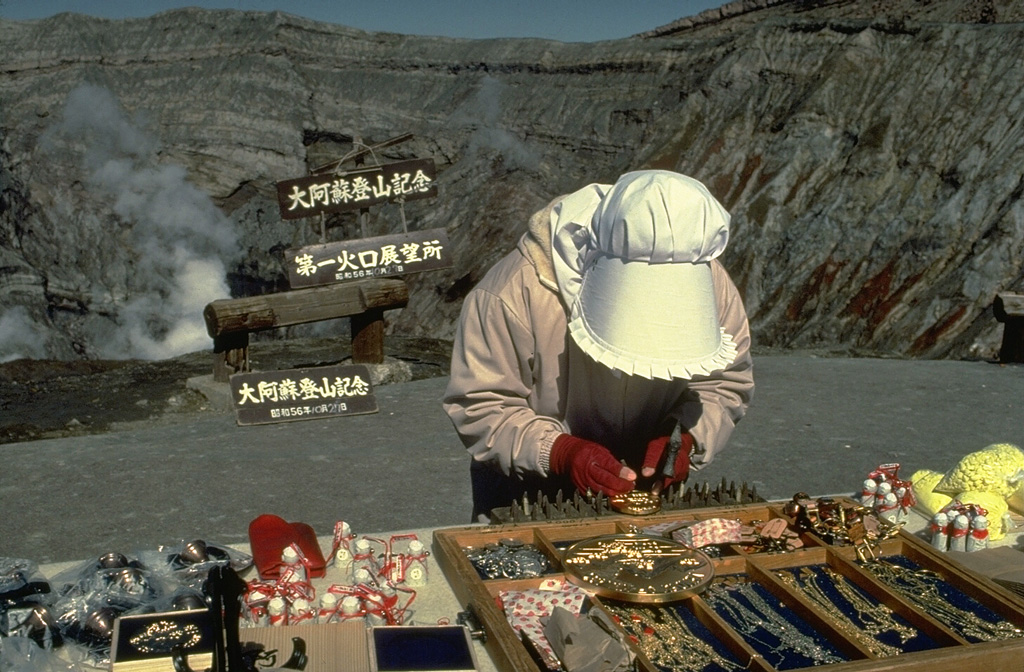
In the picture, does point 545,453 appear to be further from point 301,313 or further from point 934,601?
point 301,313

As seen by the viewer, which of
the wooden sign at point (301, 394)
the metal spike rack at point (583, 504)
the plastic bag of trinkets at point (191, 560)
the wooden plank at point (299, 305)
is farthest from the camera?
the wooden plank at point (299, 305)

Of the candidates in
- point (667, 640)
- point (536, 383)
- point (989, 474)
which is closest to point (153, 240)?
point (536, 383)

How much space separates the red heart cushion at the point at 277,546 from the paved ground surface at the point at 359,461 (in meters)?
2.16

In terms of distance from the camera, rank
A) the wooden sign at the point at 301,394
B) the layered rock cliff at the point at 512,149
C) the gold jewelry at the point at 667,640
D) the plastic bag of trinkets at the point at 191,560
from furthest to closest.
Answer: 1. the layered rock cliff at the point at 512,149
2. the wooden sign at the point at 301,394
3. the plastic bag of trinkets at the point at 191,560
4. the gold jewelry at the point at 667,640

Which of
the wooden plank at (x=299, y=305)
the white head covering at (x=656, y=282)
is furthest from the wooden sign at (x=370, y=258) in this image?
the white head covering at (x=656, y=282)

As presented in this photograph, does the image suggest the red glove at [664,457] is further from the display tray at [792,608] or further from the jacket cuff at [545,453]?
the jacket cuff at [545,453]

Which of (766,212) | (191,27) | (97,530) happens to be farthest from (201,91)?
(97,530)

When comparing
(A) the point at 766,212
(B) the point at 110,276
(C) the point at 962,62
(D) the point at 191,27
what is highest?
(D) the point at 191,27

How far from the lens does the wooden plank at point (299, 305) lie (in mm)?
8852

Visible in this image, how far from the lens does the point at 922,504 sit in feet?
10.6

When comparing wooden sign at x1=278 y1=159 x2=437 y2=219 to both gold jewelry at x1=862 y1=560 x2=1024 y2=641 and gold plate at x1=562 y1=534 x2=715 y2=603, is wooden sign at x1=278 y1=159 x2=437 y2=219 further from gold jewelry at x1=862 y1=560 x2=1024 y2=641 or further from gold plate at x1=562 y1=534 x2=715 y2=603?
gold jewelry at x1=862 y1=560 x2=1024 y2=641

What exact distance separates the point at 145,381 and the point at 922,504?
970cm

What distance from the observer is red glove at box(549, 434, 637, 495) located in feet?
8.79

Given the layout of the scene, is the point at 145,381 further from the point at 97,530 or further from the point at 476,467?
the point at 476,467
